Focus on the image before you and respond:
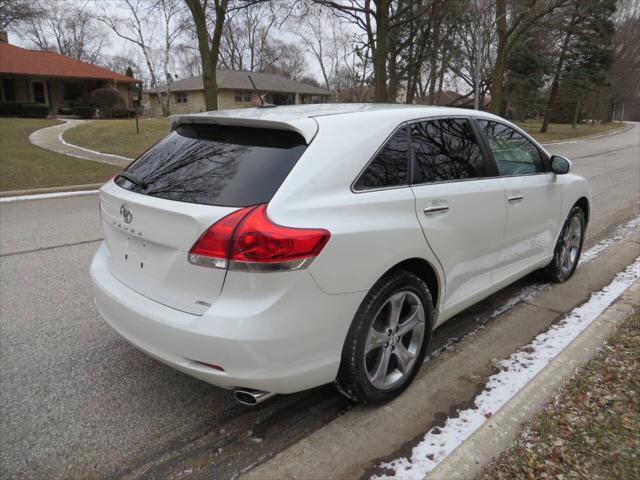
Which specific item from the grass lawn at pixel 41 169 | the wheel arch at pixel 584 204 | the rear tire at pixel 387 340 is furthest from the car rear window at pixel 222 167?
the grass lawn at pixel 41 169

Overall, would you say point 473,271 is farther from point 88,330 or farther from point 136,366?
point 88,330

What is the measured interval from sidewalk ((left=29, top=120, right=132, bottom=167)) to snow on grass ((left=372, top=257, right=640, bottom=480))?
11450 millimetres

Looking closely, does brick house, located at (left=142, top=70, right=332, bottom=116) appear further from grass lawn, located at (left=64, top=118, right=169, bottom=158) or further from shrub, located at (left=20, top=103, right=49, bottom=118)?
grass lawn, located at (left=64, top=118, right=169, bottom=158)

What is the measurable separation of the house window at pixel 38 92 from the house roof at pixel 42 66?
1.34 metres

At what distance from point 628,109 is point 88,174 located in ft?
362

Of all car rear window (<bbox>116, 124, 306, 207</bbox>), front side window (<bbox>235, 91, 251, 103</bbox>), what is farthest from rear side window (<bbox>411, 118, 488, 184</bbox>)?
front side window (<bbox>235, 91, 251, 103</bbox>)

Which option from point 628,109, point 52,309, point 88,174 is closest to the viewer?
point 52,309

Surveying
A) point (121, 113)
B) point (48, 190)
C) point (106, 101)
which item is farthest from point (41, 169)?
point (121, 113)

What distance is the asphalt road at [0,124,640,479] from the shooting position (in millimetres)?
2422

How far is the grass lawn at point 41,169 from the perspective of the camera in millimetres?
10016

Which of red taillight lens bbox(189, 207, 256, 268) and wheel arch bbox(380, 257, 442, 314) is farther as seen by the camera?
wheel arch bbox(380, 257, 442, 314)

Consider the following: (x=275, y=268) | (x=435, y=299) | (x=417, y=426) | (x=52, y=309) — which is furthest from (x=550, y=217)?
(x=52, y=309)

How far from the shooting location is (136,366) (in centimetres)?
323

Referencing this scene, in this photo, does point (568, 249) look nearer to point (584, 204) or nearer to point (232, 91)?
point (584, 204)
